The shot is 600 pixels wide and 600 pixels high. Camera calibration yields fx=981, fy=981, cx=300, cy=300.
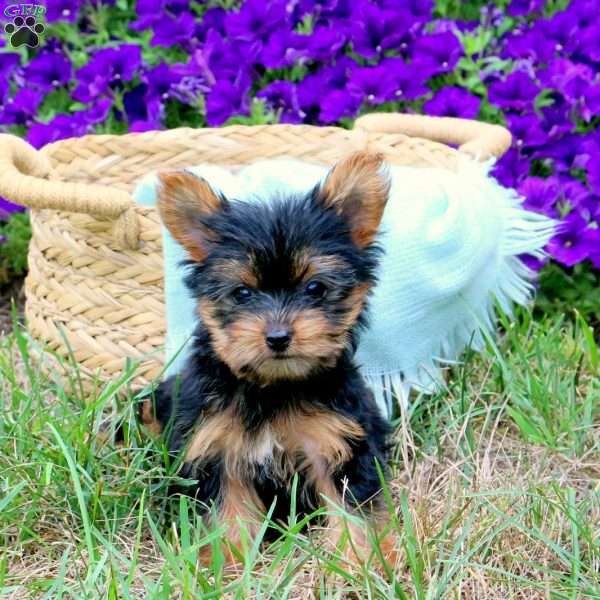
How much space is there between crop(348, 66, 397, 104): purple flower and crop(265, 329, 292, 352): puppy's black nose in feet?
10.3

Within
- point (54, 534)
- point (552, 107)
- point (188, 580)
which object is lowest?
point (54, 534)

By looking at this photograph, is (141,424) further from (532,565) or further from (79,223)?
(532,565)

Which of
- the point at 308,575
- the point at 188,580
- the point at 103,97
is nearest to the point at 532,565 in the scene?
the point at 308,575

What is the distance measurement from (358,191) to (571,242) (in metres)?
2.48

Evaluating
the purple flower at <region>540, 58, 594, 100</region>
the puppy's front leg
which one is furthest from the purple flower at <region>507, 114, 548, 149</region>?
the puppy's front leg

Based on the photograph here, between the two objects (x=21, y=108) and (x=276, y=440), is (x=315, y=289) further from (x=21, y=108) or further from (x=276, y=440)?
(x=21, y=108)

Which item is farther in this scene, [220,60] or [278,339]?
[220,60]

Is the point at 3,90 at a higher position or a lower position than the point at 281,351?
lower

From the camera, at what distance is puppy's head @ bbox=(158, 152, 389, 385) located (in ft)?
11.3

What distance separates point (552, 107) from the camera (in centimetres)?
611

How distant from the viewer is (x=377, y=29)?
6262 millimetres

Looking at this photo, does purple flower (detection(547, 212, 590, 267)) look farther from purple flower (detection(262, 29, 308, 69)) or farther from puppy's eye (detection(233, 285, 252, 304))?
puppy's eye (detection(233, 285, 252, 304))

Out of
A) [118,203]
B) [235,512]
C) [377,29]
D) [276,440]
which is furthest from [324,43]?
[235,512]

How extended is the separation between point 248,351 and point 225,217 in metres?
0.54
